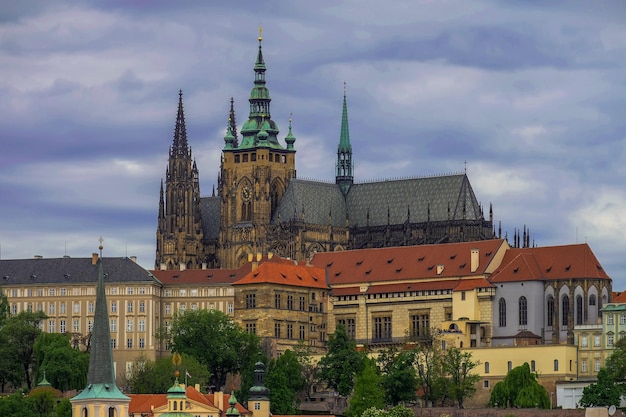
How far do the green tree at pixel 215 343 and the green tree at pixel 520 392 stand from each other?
72.9 ft

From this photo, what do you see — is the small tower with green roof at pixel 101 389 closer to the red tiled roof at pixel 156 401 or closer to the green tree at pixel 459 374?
the red tiled roof at pixel 156 401

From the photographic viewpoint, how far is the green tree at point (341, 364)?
18312cm

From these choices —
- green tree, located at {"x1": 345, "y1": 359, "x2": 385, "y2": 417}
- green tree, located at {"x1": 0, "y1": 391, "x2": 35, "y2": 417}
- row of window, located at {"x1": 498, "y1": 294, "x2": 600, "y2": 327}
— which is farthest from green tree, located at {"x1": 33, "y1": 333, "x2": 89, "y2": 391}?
row of window, located at {"x1": 498, "y1": 294, "x2": 600, "y2": 327}

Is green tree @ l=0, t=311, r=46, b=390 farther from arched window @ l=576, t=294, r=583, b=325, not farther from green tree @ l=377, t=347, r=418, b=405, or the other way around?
arched window @ l=576, t=294, r=583, b=325

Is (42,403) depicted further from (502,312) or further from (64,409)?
(502,312)

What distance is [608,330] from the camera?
611 ft

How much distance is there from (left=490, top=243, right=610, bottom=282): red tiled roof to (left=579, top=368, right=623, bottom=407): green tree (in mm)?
21262

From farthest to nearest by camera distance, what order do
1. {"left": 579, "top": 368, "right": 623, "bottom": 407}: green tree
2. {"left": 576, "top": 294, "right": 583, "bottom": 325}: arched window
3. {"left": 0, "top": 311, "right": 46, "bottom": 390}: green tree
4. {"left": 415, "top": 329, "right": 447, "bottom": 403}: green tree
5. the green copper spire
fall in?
{"left": 0, "top": 311, "right": 46, "bottom": 390}: green tree, {"left": 576, "top": 294, "right": 583, "bottom": 325}: arched window, {"left": 415, "top": 329, "right": 447, "bottom": 403}: green tree, {"left": 579, "top": 368, "right": 623, "bottom": 407}: green tree, the green copper spire

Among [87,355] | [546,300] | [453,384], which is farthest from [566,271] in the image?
[87,355]

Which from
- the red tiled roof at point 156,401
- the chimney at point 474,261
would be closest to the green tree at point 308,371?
the red tiled roof at point 156,401

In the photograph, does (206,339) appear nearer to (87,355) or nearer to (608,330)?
(87,355)

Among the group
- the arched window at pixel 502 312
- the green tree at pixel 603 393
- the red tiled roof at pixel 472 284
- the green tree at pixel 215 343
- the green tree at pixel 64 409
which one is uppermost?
the red tiled roof at pixel 472 284

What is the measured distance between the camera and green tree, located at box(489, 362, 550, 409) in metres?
174

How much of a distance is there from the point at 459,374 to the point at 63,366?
95.5 feet
